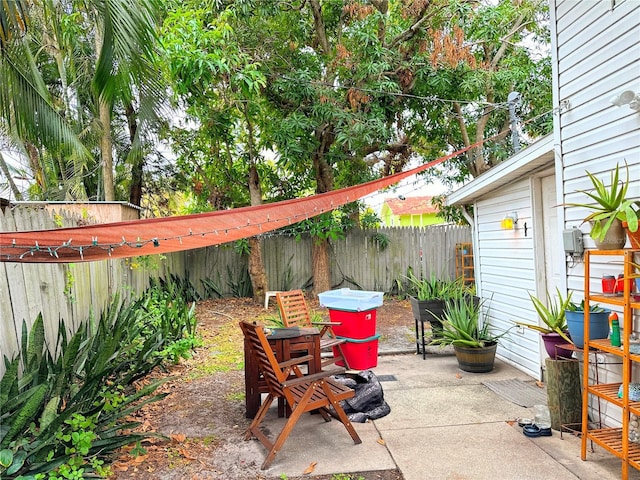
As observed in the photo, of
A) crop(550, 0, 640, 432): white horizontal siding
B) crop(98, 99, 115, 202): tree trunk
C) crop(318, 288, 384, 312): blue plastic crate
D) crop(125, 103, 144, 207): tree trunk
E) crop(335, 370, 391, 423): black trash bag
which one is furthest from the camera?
crop(125, 103, 144, 207): tree trunk

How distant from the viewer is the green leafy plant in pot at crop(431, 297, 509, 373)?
4703 mm

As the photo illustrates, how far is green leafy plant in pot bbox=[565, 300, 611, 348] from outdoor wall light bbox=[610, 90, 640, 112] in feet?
4.40

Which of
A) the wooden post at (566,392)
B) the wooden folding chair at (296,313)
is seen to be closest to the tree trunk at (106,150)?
the wooden folding chair at (296,313)

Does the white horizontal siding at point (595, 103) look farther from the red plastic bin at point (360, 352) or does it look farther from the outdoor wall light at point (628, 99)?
the red plastic bin at point (360, 352)

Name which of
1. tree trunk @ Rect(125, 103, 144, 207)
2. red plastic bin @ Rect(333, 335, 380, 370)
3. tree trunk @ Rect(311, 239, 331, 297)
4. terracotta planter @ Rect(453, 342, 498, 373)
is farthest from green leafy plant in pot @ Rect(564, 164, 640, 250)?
tree trunk @ Rect(125, 103, 144, 207)

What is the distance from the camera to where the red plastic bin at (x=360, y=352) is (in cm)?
473

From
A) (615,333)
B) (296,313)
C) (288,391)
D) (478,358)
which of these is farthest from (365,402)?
(615,333)

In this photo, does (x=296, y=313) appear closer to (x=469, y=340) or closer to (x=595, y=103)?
(x=469, y=340)

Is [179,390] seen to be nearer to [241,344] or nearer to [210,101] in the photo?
[241,344]

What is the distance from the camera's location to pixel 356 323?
470 cm

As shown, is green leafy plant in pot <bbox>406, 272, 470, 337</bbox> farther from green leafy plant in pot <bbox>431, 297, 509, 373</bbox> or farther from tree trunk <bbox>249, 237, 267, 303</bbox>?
tree trunk <bbox>249, 237, 267, 303</bbox>

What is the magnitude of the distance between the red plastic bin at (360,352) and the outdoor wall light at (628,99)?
3093 millimetres

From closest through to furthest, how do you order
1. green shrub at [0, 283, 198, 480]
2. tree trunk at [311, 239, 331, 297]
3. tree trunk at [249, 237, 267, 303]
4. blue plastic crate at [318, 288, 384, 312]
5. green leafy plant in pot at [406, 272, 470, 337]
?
1. green shrub at [0, 283, 198, 480]
2. blue plastic crate at [318, 288, 384, 312]
3. green leafy plant in pot at [406, 272, 470, 337]
4. tree trunk at [249, 237, 267, 303]
5. tree trunk at [311, 239, 331, 297]

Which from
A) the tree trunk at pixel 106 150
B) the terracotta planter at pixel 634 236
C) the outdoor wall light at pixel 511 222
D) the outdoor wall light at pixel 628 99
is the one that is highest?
the tree trunk at pixel 106 150
